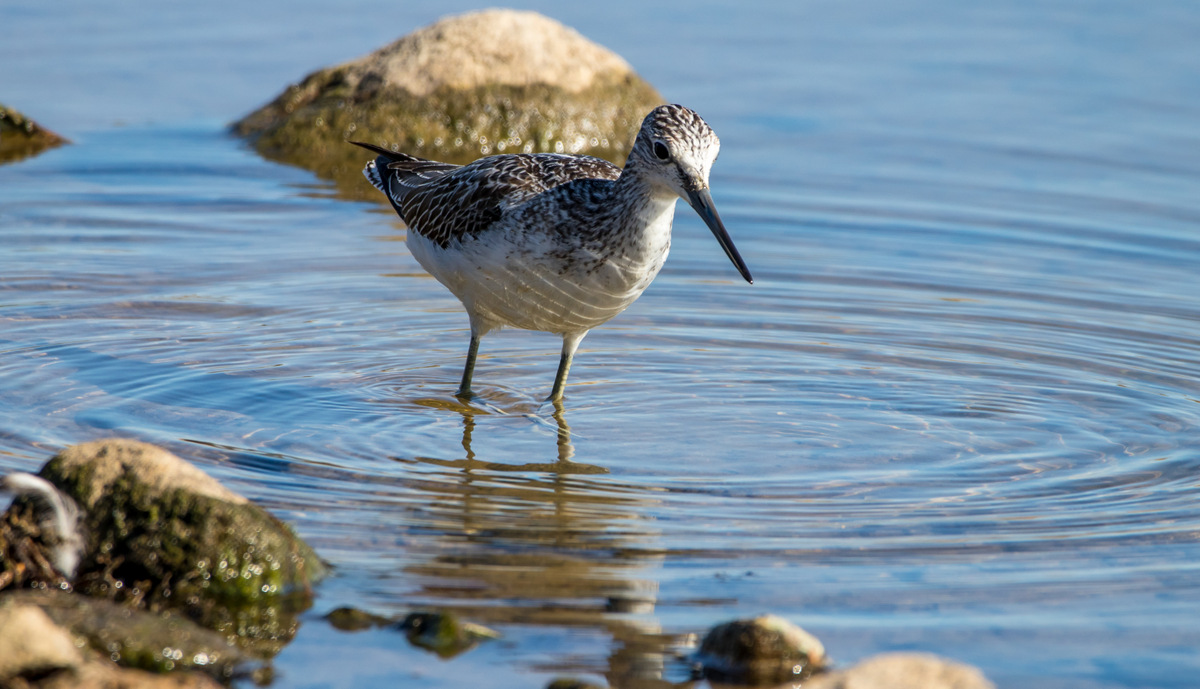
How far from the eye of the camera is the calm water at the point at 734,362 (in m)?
→ 5.14

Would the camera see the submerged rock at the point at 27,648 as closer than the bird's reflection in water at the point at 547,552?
Yes

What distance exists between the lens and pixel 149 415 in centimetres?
716

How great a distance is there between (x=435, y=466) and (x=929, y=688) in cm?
314

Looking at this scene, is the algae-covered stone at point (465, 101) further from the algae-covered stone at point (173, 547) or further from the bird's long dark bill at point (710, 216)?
the algae-covered stone at point (173, 547)

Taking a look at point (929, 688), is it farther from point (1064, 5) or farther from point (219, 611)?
point (1064, 5)

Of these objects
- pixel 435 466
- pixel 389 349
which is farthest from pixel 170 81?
pixel 435 466

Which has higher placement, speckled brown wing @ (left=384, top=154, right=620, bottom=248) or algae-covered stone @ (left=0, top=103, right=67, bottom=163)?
speckled brown wing @ (left=384, top=154, right=620, bottom=248)

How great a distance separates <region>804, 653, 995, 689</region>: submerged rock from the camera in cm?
403

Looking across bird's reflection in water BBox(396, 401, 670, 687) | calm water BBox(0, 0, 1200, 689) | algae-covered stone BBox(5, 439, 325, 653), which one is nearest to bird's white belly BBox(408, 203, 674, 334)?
calm water BBox(0, 0, 1200, 689)

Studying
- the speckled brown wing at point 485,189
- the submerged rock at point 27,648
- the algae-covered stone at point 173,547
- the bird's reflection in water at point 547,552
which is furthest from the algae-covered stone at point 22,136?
the submerged rock at point 27,648

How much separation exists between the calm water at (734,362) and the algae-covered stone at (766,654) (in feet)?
0.86

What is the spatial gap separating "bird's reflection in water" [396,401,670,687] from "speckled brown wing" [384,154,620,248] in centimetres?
137

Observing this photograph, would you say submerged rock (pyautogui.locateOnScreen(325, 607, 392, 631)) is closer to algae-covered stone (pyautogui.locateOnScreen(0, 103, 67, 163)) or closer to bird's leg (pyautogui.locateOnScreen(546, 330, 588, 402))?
bird's leg (pyautogui.locateOnScreen(546, 330, 588, 402))

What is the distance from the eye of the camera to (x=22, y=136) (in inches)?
500
